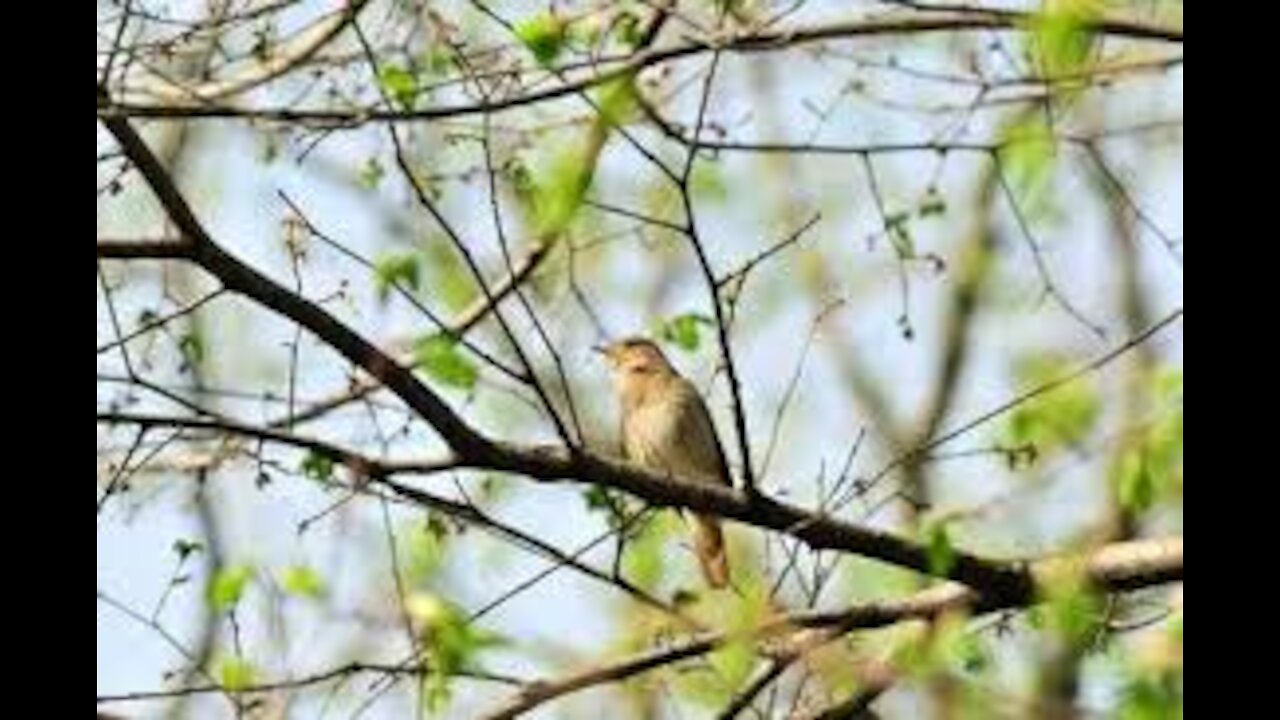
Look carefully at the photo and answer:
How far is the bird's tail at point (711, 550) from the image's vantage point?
21.4 feet

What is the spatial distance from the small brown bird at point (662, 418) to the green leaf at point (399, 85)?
3.10 m

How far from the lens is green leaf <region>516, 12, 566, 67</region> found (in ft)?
16.0

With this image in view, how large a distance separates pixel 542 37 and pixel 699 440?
3.80 m

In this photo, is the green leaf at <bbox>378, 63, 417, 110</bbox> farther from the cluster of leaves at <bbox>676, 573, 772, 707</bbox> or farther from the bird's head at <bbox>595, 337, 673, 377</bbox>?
the bird's head at <bbox>595, 337, 673, 377</bbox>

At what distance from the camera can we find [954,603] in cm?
508

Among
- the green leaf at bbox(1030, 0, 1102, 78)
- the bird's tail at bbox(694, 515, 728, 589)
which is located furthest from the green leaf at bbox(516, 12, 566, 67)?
the bird's tail at bbox(694, 515, 728, 589)

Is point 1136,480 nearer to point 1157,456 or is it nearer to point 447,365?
point 1157,456

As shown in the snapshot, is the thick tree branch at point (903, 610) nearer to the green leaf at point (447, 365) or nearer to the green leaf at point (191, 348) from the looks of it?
the green leaf at point (447, 365)

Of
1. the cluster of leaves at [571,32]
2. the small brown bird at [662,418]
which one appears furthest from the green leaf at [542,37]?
the small brown bird at [662,418]

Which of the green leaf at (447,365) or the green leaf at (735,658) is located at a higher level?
the green leaf at (447,365)

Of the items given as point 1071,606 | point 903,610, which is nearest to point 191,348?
point 903,610
